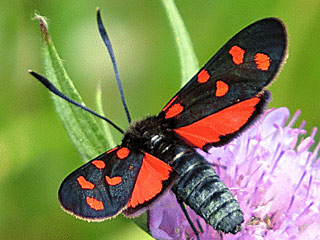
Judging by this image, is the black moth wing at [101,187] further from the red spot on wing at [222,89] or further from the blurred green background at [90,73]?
the blurred green background at [90,73]

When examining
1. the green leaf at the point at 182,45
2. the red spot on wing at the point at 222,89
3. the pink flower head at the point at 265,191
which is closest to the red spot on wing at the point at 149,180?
the pink flower head at the point at 265,191

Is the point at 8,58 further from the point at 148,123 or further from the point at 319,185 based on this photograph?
the point at 319,185

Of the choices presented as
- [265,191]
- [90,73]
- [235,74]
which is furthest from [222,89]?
[90,73]

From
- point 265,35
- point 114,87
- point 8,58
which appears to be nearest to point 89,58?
point 114,87

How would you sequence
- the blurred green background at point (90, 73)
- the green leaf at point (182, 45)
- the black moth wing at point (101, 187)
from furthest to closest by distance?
the blurred green background at point (90, 73), the green leaf at point (182, 45), the black moth wing at point (101, 187)

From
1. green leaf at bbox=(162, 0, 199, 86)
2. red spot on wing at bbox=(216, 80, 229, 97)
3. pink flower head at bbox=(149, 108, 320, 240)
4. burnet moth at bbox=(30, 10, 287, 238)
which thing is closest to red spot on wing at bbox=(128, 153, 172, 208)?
burnet moth at bbox=(30, 10, 287, 238)

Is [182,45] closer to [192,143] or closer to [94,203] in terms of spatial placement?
[192,143]
